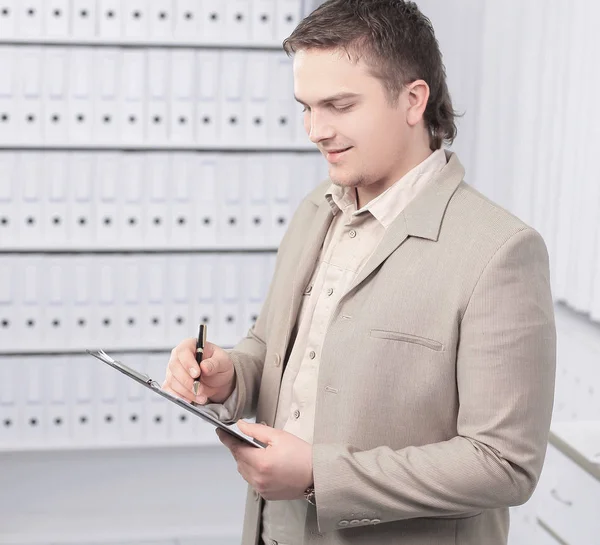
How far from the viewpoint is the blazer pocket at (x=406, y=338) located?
130cm

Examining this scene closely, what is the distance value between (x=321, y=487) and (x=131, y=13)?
2368 millimetres

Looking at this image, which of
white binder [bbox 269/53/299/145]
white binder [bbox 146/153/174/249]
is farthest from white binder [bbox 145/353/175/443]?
white binder [bbox 269/53/299/145]

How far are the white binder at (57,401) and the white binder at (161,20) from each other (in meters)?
1.20

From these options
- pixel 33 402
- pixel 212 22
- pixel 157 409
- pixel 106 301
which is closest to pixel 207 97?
pixel 212 22

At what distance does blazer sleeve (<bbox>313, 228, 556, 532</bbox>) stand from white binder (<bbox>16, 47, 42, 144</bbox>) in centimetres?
229

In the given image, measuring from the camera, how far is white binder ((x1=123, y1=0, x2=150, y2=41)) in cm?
322

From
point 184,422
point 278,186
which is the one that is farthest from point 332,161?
point 184,422

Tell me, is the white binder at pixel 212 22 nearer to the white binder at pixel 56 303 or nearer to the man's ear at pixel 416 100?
the white binder at pixel 56 303

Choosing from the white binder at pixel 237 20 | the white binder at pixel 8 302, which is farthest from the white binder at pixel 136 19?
the white binder at pixel 8 302

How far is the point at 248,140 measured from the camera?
335 cm

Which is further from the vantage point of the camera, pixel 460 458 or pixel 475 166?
pixel 475 166

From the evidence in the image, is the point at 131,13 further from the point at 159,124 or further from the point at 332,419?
the point at 332,419

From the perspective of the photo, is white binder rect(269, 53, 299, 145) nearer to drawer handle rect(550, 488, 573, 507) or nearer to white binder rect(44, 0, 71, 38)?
white binder rect(44, 0, 71, 38)

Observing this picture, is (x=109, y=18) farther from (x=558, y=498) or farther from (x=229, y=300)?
(x=558, y=498)
